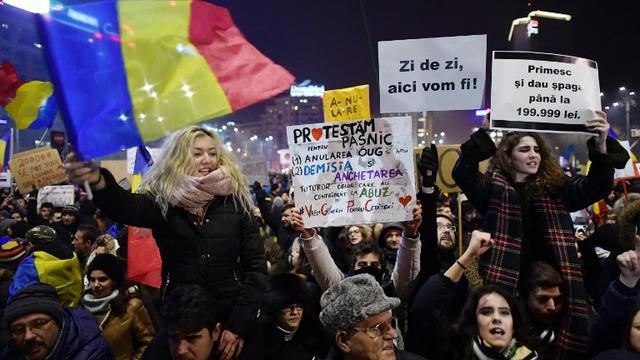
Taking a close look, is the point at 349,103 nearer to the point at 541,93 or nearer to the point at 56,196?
the point at 541,93

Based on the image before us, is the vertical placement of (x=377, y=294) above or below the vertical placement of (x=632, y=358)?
above

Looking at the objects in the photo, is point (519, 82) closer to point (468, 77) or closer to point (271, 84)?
point (468, 77)

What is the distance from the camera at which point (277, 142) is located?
120 meters

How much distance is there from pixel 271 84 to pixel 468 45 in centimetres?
206

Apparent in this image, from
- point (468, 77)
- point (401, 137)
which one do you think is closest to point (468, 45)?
point (468, 77)

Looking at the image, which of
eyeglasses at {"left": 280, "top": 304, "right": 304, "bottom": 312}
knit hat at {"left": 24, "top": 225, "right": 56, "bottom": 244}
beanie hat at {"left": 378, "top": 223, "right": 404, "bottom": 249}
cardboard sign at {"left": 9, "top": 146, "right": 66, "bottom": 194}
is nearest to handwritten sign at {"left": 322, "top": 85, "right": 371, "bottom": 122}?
beanie hat at {"left": 378, "top": 223, "right": 404, "bottom": 249}

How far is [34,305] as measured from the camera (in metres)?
3.18

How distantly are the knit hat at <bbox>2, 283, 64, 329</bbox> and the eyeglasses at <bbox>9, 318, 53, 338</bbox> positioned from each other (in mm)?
48

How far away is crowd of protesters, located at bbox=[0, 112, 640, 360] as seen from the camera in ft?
9.36

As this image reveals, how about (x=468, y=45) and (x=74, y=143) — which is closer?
(x=74, y=143)

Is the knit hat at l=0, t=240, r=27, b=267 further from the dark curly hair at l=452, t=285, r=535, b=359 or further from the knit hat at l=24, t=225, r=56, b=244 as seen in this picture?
the dark curly hair at l=452, t=285, r=535, b=359

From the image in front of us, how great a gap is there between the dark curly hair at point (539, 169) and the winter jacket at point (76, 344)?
3020 millimetres

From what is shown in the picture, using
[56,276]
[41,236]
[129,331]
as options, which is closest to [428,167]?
[129,331]

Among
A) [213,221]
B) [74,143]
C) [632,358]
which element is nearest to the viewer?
[74,143]
